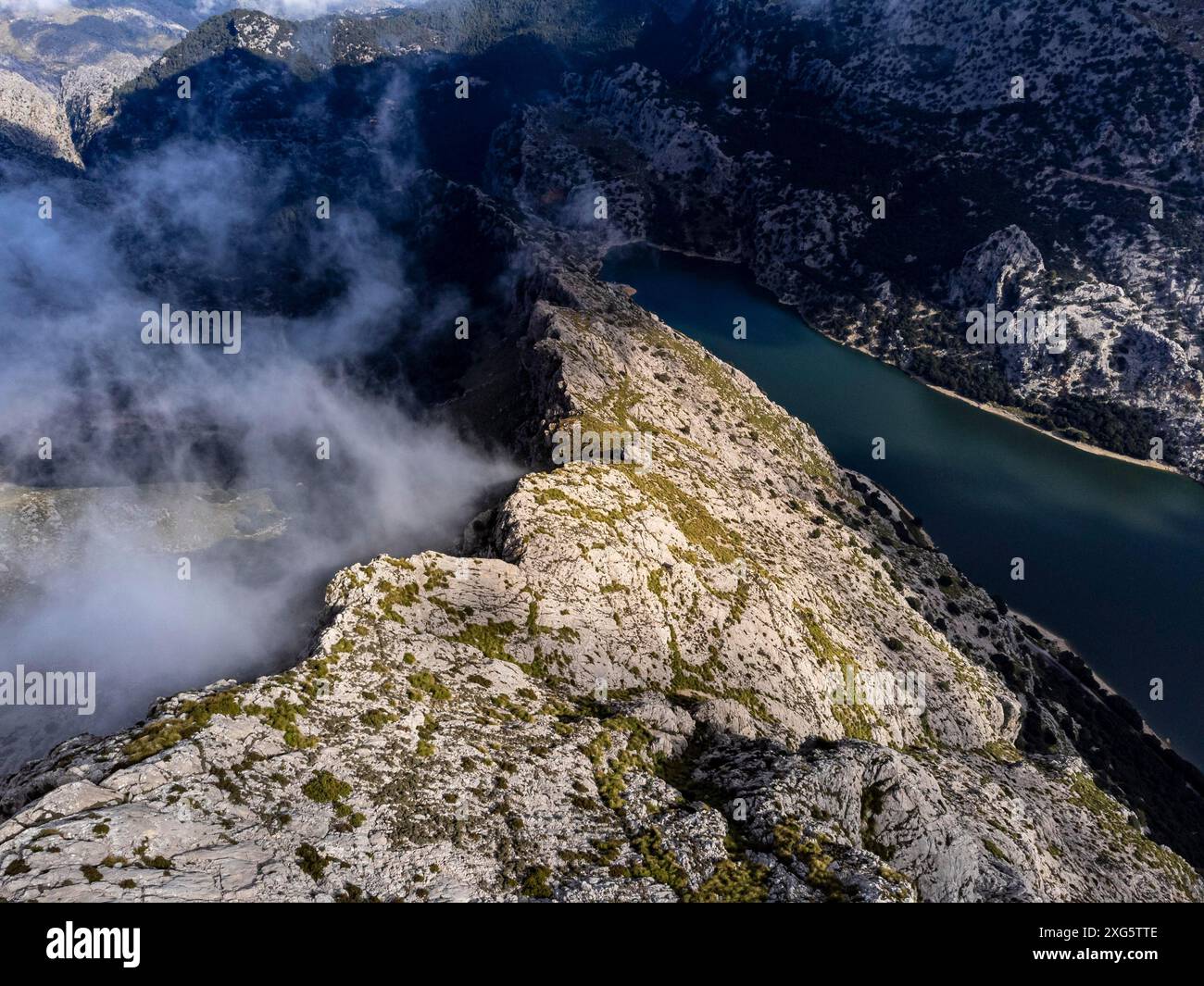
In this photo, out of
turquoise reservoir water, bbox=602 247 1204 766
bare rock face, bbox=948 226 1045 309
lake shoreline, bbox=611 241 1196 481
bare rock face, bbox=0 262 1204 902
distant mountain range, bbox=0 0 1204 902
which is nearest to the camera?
bare rock face, bbox=0 262 1204 902

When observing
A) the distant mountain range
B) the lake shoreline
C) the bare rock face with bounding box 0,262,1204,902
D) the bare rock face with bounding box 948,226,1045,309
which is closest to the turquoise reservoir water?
the lake shoreline

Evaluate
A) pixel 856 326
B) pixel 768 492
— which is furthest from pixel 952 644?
pixel 856 326

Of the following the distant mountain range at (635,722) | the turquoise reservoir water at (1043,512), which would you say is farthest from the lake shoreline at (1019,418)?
the distant mountain range at (635,722)

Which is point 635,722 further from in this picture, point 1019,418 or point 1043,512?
point 1019,418

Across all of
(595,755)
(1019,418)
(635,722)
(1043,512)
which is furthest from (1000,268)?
(595,755)

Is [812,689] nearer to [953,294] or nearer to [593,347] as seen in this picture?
[593,347]

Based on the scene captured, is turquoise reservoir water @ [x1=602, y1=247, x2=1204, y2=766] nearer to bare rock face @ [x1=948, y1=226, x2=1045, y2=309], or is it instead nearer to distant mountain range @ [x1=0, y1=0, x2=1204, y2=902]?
distant mountain range @ [x1=0, y1=0, x2=1204, y2=902]
